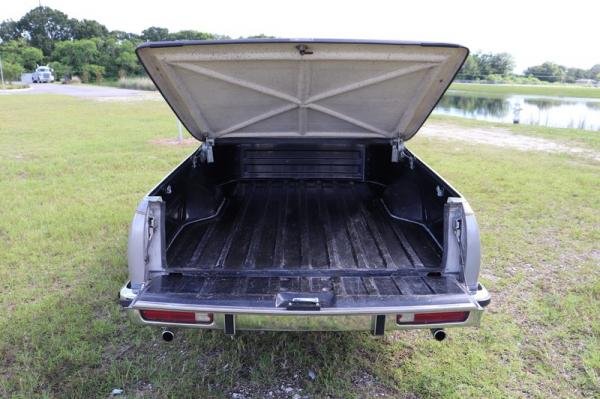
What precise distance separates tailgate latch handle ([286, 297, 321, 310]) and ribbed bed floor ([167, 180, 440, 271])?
61 cm

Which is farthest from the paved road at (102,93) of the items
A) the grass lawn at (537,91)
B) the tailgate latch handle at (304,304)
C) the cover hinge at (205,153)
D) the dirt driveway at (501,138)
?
the grass lawn at (537,91)

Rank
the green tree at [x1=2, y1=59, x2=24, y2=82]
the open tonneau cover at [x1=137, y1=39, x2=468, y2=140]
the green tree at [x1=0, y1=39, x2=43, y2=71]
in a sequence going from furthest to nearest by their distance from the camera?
the green tree at [x1=0, y1=39, x2=43, y2=71] < the green tree at [x1=2, y1=59, x2=24, y2=82] < the open tonneau cover at [x1=137, y1=39, x2=468, y2=140]

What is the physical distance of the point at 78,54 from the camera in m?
57.2

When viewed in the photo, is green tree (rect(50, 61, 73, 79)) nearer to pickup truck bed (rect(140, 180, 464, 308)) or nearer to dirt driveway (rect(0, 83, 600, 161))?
dirt driveway (rect(0, 83, 600, 161))

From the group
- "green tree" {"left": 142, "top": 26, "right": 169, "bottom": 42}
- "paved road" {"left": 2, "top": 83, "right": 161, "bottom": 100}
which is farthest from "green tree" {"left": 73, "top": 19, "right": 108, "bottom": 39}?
"paved road" {"left": 2, "top": 83, "right": 161, "bottom": 100}

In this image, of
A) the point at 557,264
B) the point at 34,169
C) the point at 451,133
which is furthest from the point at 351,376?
the point at 451,133

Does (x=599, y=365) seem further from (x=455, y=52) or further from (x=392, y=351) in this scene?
(x=455, y=52)

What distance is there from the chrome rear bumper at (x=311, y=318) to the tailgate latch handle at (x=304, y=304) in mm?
20

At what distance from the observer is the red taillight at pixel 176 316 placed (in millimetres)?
1969

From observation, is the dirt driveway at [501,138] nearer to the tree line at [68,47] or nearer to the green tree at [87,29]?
Result: the tree line at [68,47]

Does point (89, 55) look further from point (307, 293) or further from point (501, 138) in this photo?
point (307, 293)

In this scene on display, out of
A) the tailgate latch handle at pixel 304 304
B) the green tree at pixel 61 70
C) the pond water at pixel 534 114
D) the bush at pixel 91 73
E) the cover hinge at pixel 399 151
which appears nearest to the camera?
the tailgate latch handle at pixel 304 304

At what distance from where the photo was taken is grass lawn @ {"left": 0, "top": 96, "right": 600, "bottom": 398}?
7.82ft

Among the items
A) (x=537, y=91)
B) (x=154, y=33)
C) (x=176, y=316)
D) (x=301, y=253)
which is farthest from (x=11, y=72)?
(x=176, y=316)
